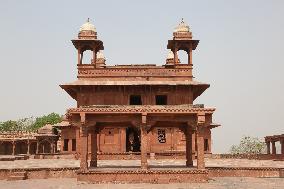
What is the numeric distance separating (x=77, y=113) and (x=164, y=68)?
13.3 m

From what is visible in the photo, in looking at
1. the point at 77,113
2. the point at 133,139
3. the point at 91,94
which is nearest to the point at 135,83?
the point at 91,94

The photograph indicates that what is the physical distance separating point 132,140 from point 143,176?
17.8 meters

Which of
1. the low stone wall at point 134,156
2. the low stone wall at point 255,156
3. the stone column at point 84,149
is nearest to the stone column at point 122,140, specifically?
the low stone wall at point 134,156

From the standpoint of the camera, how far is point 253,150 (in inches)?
3278

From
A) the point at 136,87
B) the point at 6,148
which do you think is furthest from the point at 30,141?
the point at 136,87

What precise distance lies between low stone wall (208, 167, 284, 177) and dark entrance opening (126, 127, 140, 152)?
13922 millimetres

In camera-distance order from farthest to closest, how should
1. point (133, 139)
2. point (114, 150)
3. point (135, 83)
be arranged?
point (133, 139) < point (114, 150) < point (135, 83)

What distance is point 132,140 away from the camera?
35562 millimetres

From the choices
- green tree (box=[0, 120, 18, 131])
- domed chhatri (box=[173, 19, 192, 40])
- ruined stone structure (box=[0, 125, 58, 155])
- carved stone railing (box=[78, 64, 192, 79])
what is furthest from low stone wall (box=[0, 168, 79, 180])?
green tree (box=[0, 120, 18, 131])

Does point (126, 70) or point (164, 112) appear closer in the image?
point (164, 112)

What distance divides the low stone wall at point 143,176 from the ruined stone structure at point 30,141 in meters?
31.5

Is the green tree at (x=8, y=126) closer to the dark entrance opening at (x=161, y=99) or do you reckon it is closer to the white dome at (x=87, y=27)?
the white dome at (x=87, y=27)

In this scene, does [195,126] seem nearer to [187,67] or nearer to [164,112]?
[164,112]

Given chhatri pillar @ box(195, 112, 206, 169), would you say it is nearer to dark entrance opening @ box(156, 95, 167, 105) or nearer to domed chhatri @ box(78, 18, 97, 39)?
dark entrance opening @ box(156, 95, 167, 105)
